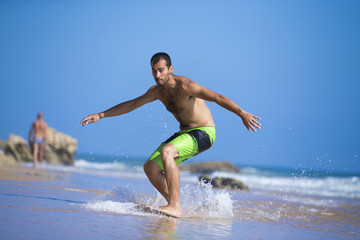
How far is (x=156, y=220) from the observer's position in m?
4.32

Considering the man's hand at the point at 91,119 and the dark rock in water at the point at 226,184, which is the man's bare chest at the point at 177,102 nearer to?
the man's hand at the point at 91,119

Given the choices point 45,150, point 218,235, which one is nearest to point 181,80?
point 218,235

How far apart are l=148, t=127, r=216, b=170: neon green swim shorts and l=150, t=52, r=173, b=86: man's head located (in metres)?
0.66

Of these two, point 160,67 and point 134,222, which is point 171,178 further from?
point 160,67

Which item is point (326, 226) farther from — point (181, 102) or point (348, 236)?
point (181, 102)

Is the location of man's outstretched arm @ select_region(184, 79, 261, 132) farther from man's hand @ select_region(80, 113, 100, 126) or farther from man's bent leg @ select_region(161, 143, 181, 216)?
man's hand @ select_region(80, 113, 100, 126)

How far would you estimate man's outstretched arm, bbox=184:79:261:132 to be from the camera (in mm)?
4852

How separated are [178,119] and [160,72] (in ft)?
2.23

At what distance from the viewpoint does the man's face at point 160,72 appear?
5062 millimetres

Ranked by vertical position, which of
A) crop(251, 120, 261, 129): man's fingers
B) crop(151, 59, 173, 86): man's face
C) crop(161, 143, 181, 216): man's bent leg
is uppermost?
crop(151, 59, 173, 86): man's face

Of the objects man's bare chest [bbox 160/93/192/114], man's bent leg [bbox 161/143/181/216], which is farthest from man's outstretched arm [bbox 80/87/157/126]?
man's bent leg [bbox 161/143/181/216]

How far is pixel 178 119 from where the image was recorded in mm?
5457

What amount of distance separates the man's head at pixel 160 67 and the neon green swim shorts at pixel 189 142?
656 mm

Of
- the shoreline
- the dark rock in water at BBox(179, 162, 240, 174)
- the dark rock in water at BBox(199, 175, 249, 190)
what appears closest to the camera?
the shoreline
